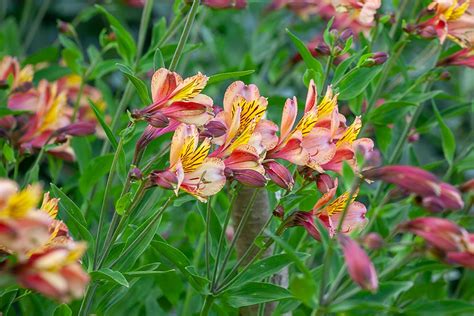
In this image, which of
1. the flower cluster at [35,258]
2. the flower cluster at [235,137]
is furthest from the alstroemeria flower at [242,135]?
the flower cluster at [35,258]

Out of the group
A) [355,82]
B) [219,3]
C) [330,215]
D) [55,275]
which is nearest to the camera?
[55,275]

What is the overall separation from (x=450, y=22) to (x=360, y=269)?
2.14 ft

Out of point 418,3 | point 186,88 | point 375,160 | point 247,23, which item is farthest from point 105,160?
point 247,23

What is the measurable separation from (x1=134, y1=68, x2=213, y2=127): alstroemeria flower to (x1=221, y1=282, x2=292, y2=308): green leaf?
0.80 feet

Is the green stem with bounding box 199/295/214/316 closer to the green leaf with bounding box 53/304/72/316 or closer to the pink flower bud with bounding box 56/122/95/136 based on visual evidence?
the green leaf with bounding box 53/304/72/316

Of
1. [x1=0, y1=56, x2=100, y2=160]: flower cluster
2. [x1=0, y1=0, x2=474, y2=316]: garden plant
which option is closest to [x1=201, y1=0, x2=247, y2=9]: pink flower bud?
[x1=0, y1=0, x2=474, y2=316]: garden plant

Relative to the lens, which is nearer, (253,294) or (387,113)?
(253,294)

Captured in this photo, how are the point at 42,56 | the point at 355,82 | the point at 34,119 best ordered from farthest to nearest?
the point at 42,56
the point at 34,119
the point at 355,82

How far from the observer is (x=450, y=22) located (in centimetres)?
133

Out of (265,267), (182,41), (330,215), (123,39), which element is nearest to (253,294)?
(265,267)

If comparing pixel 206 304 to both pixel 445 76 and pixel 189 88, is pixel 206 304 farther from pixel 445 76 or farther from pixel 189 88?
pixel 445 76

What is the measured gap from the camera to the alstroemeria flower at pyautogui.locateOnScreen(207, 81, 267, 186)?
0.99 metres

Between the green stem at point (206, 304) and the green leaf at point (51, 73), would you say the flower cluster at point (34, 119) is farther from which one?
the green stem at point (206, 304)

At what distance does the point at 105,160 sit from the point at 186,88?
16.2 inches
